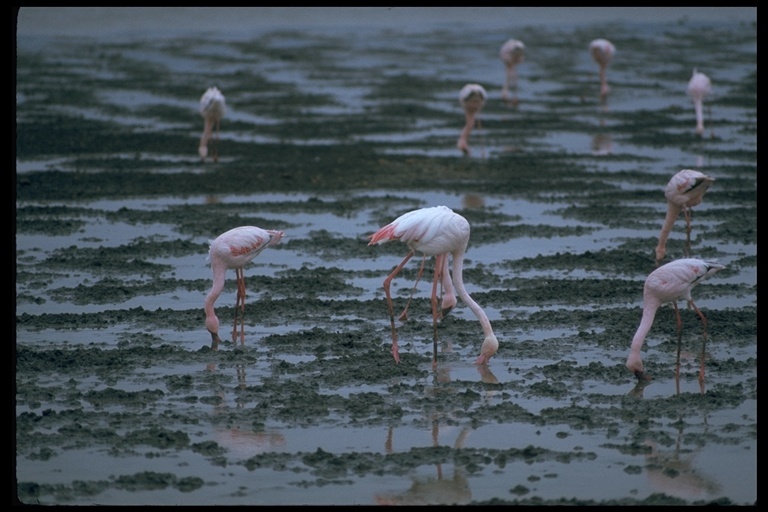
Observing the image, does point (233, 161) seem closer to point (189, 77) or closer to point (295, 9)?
point (189, 77)

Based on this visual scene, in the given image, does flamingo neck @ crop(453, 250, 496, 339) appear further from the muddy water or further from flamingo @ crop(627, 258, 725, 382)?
flamingo @ crop(627, 258, 725, 382)

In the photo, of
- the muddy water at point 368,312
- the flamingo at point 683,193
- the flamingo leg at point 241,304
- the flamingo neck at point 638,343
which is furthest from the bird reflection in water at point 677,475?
the flamingo at point 683,193

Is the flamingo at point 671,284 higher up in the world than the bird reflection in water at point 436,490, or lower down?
higher up

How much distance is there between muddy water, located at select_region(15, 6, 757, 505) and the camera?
5.82m

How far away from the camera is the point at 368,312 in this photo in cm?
884

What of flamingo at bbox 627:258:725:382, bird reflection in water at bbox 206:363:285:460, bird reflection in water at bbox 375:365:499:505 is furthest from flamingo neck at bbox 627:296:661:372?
bird reflection in water at bbox 206:363:285:460

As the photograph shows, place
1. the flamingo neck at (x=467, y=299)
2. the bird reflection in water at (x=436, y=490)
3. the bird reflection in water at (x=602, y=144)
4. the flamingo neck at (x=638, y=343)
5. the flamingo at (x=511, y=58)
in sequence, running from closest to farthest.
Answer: the bird reflection in water at (x=436, y=490), the flamingo neck at (x=638, y=343), the flamingo neck at (x=467, y=299), the bird reflection in water at (x=602, y=144), the flamingo at (x=511, y=58)

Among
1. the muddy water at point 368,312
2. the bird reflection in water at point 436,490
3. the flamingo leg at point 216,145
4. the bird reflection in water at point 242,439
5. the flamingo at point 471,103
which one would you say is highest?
the flamingo at point 471,103

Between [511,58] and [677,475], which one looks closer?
[677,475]

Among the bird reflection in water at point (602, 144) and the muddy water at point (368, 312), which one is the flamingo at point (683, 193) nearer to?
the muddy water at point (368, 312)

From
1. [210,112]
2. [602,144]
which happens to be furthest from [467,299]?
[602,144]

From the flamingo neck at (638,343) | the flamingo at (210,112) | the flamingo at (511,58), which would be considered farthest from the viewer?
the flamingo at (511,58)

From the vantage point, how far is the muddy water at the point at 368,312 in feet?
19.1

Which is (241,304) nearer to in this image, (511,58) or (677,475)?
(677,475)
